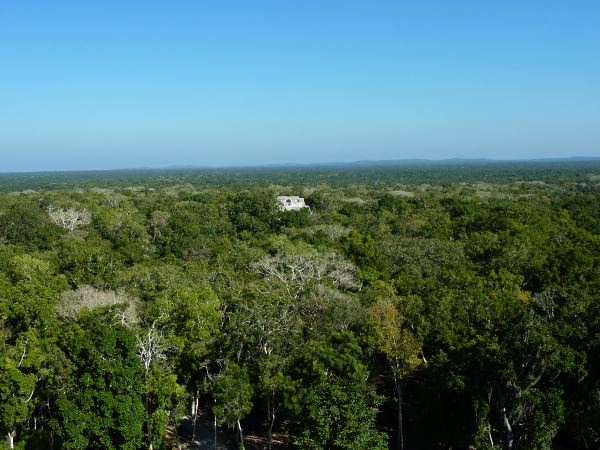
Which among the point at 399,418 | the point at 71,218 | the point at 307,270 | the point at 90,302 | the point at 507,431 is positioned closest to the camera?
the point at 507,431

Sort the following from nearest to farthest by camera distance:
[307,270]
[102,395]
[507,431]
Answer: [102,395] < [507,431] < [307,270]

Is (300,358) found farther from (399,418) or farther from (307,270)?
(307,270)

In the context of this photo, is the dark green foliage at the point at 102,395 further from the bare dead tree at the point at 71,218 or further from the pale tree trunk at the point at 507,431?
the bare dead tree at the point at 71,218

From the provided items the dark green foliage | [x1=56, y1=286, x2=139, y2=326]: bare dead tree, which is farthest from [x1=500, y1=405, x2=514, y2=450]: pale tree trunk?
[x1=56, y1=286, x2=139, y2=326]: bare dead tree

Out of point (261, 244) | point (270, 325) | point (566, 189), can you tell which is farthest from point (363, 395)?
point (566, 189)

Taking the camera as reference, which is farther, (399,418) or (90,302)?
(90,302)

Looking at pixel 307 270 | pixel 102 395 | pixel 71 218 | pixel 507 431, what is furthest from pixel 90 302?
pixel 71 218

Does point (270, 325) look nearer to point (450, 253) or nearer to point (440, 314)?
point (440, 314)

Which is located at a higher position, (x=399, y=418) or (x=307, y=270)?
(x=307, y=270)

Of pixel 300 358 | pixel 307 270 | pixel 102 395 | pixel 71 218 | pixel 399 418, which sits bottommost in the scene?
pixel 399 418

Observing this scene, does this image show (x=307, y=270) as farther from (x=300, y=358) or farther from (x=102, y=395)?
(x=102, y=395)

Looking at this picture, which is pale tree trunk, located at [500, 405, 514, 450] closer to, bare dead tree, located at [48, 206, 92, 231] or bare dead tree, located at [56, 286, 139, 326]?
bare dead tree, located at [56, 286, 139, 326]
